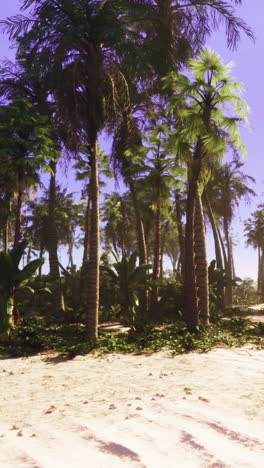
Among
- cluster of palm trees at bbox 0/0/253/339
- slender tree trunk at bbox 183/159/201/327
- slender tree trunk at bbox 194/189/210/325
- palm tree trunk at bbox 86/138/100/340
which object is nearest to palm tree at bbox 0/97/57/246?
cluster of palm trees at bbox 0/0/253/339

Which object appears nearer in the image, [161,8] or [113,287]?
[113,287]

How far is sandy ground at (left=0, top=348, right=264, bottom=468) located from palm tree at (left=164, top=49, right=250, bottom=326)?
543 centimetres

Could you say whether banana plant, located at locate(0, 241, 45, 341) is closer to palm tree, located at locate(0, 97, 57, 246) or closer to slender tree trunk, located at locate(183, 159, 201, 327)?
palm tree, located at locate(0, 97, 57, 246)

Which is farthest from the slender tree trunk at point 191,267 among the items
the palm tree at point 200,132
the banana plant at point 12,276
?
the banana plant at point 12,276

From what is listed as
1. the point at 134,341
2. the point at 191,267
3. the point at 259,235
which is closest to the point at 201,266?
the point at 191,267

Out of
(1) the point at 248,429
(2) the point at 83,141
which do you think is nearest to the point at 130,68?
(2) the point at 83,141

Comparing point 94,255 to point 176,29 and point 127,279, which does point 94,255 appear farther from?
point 176,29

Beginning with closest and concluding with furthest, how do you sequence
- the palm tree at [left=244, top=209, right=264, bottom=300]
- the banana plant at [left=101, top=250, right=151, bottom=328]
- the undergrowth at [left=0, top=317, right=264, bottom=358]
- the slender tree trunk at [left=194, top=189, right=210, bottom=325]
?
the undergrowth at [left=0, top=317, right=264, bottom=358], the slender tree trunk at [left=194, top=189, right=210, bottom=325], the banana plant at [left=101, top=250, right=151, bottom=328], the palm tree at [left=244, top=209, right=264, bottom=300]

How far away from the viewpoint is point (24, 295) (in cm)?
2298

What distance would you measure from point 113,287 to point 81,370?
7823 millimetres

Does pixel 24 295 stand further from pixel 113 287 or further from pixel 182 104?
pixel 182 104

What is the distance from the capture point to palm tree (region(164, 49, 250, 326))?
12.4 meters

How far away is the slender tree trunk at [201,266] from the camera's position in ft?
42.0

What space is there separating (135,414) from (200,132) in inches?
420
